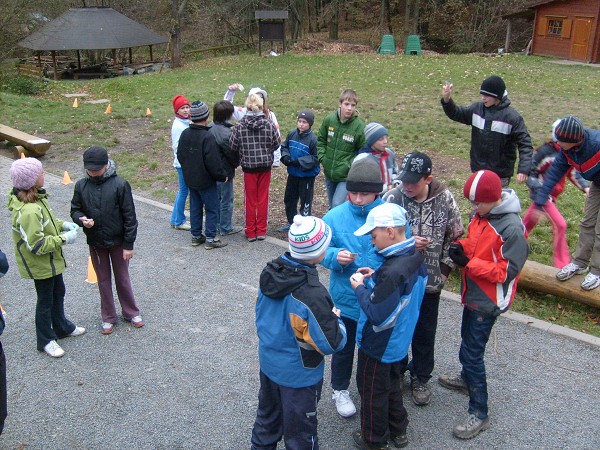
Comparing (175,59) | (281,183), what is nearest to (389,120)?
(281,183)

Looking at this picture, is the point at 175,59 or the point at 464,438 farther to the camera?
the point at 175,59

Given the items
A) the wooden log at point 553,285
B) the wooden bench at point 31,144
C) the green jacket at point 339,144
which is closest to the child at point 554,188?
the wooden log at point 553,285

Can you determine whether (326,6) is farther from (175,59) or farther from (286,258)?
(286,258)

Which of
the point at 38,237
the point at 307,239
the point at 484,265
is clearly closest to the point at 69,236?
the point at 38,237

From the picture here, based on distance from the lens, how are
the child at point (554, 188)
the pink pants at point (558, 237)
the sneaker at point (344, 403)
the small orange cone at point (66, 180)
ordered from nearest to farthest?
the sneaker at point (344, 403) < the child at point (554, 188) < the pink pants at point (558, 237) < the small orange cone at point (66, 180)

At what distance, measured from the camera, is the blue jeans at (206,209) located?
7000mm

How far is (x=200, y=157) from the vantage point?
6.79 m

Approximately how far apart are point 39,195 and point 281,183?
5534 millimetres

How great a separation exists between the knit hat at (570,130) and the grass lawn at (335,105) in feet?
5.52

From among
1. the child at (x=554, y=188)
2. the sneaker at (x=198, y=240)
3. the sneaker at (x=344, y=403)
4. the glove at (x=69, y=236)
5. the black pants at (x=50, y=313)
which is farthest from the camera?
the sneaker at (x=198, y=240)

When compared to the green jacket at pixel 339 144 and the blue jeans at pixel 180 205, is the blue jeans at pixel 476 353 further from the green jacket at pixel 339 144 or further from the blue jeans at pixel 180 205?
the blue jeans at pixel 180 205

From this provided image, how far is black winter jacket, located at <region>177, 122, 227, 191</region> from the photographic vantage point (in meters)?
6.78

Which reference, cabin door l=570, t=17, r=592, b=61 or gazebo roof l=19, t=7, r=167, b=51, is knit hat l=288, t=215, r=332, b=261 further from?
cabin door l=570, t=17, r=592, b=61

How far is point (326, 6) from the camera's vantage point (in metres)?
43.9
